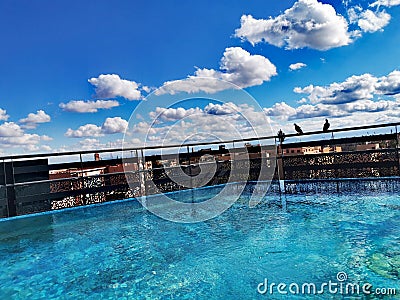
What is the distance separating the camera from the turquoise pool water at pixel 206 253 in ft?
4.91

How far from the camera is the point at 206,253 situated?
1997mm

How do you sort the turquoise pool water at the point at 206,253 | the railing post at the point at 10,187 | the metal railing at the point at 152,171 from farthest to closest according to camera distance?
the metal railing at the point at 152,171 < the railing post at the point at 10,187 < the turquoise pool water at the point at 206,253

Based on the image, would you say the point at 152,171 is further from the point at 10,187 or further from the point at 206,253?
the point at 206,253

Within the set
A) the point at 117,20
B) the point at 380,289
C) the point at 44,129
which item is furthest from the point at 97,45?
the point at 380,289

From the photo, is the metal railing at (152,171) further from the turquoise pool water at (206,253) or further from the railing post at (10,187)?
the turquoise pool water at (206,253)

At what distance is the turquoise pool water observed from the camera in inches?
58.9

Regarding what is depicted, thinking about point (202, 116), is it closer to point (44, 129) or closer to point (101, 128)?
point (101, 128)

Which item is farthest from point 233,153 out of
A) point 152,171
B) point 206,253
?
point 206,253

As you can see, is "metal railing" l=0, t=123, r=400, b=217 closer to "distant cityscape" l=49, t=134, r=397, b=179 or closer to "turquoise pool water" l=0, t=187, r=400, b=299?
"distant cityscape" l=49, t=134, r=397, b=179

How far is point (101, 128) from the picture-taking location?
7438 mm

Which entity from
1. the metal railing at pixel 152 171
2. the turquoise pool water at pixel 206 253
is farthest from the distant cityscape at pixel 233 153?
the turquoise pool water at pixel 206 253

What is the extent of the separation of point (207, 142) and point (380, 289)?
168 inches

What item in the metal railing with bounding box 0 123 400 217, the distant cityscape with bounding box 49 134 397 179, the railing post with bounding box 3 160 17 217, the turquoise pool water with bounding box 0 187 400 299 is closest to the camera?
the turquoise pool water with bounding box 0 187 400 299

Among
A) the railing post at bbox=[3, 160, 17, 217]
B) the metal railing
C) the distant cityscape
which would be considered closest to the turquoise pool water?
the railing post at bbox=[3, 160, 17, 217]
